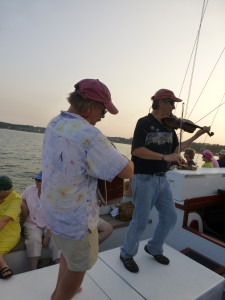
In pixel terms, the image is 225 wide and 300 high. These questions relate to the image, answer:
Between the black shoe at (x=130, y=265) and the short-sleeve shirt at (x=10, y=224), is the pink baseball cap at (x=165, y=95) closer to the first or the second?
the black shoe at (x=130, y=265)

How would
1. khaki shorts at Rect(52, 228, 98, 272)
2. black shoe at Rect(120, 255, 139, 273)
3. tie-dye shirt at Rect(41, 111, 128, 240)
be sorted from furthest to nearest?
black shoe at Rect(120, 255, 139, 273)
khaki shorts at Rect(52, 228, 98, 272)
tie-dye shirt at Rect(41, 111, 128, 240)

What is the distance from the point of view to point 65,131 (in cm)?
133

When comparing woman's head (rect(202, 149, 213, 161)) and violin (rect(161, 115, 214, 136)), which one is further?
woman's head (rect(202, 149, 213, 161))

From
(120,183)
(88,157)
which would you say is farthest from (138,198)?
(88,157)

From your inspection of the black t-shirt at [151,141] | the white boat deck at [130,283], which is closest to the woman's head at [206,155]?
the white boat deck at [130,283]

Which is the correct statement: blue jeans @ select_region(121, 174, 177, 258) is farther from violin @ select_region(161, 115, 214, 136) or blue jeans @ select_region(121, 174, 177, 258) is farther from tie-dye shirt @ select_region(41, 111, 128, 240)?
tie-dye shirt @ select_region(41, 111, 128, 240)

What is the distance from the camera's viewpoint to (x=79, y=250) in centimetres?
146

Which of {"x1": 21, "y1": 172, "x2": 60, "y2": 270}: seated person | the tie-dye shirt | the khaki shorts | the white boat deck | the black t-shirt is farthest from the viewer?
{"x1": 21, "y1": 172, "x2": 60, "y2": 270}: seated person

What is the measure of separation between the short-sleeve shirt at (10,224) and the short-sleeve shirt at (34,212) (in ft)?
0.71

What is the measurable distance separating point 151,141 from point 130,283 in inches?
47.7

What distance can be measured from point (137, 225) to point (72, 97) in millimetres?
1400

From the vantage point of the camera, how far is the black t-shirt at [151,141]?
7.23ft

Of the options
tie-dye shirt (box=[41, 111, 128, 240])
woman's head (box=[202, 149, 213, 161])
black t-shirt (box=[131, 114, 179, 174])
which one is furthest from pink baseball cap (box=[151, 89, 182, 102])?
woman's head (box=[202, 149, 213, 161])

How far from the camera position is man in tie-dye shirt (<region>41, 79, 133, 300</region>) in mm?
1297
